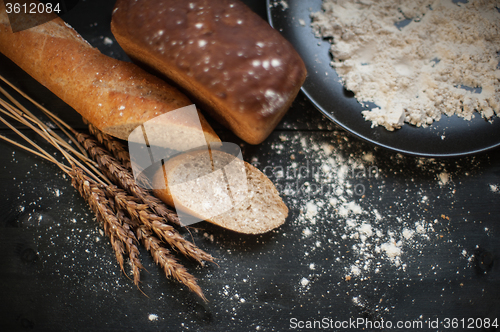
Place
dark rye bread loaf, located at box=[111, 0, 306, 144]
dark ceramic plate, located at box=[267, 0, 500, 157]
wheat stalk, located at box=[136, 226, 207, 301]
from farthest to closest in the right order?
dark ceramic plate, located at box=[267, 0, 500, 157]
wheat stalk, located at box=[136, 226, 207, 301]
dark rye bread loaf, located at box=[111, 0, 306, 144]

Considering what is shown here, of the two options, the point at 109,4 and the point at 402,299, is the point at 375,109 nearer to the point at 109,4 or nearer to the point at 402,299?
the point at 402,299

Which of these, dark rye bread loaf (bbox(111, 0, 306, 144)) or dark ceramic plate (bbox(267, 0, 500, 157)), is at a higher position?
dark rye bread loaf (bbox(111, 0, 306, 144))

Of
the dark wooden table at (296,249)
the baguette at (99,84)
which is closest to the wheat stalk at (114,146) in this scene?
the baguette at (99,84)

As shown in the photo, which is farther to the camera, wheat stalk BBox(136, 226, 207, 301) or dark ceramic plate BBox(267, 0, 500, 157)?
dark ceramic plate BBox(267, 0, 500, 157)

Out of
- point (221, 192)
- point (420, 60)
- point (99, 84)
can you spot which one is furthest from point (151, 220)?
point (420, 60)

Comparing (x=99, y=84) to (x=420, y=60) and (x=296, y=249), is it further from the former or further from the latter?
(x=420, y=60)

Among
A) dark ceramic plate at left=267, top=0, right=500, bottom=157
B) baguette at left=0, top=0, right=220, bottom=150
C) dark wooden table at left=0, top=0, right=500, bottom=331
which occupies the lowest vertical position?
dark wooden table at left=0, top=0, right=500, bottom=331

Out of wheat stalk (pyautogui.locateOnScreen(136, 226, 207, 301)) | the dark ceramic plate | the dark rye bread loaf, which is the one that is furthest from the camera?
the dark ceramic plate

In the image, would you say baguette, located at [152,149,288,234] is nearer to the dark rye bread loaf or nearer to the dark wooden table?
the dark wooden table

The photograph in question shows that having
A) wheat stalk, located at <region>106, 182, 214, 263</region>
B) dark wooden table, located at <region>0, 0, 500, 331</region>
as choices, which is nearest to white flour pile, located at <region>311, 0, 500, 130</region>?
dark wooden table, located at <region>0, 0, 500, 331</region>
